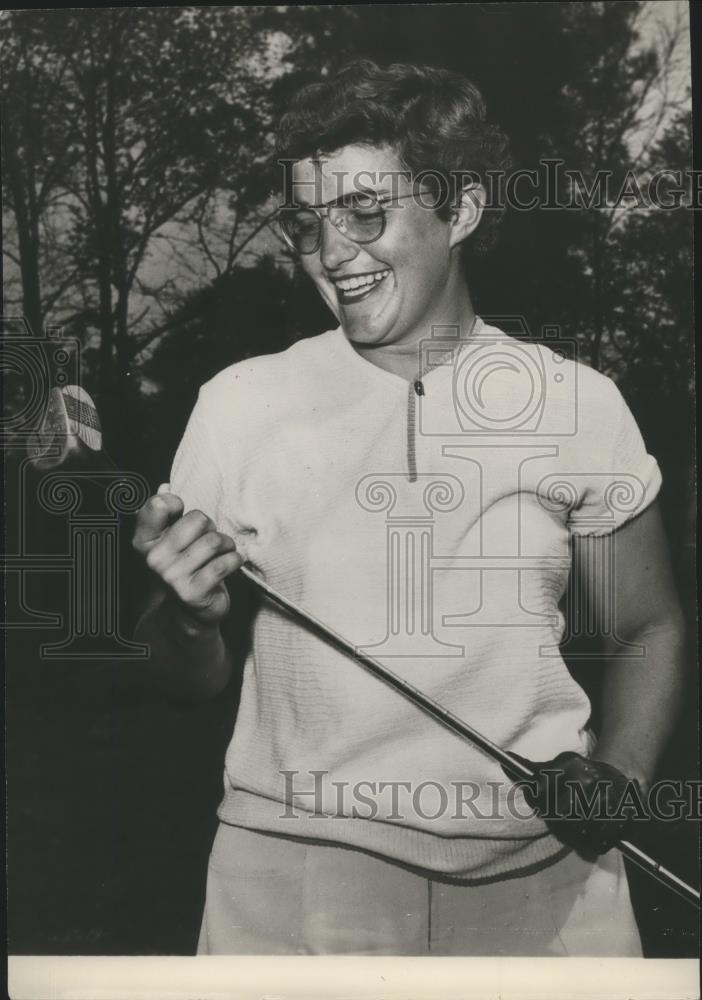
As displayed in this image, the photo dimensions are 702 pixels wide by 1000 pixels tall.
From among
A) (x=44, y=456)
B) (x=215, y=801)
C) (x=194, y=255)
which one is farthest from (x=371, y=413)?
(x=215, y=801)

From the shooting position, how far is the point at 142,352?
2596mm

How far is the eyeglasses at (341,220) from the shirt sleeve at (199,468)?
41 centimetres

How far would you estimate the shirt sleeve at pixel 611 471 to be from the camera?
2533mm

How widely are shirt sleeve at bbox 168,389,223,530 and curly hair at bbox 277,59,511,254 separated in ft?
2.14

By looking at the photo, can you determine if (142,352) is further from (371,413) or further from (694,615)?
(694,615)

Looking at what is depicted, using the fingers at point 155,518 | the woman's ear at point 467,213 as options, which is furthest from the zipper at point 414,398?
the fingers at point 155,518

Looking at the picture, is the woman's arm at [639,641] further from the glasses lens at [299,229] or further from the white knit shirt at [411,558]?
the glasses lens at [299,229]

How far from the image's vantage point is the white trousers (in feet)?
8.13

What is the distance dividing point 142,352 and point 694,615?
1.39 meters

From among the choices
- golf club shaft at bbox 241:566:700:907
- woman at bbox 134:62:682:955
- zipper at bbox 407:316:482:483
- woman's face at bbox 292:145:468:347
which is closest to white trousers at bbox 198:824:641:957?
woman at bbox 134:62:682:955
